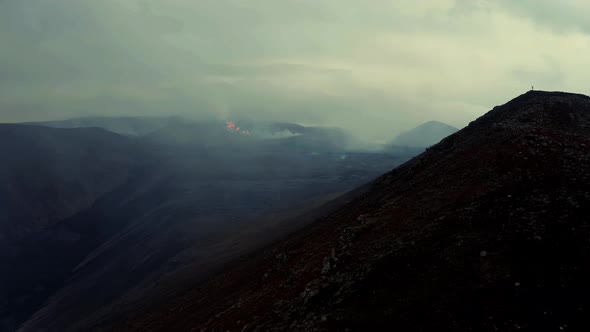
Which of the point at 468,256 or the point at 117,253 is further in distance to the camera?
the point at 117,253

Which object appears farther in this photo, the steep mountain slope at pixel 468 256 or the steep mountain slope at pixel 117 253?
the steep mountain slope at pixel 117 253

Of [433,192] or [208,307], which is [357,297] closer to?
[433,192]

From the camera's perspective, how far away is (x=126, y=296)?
93938 millimetres

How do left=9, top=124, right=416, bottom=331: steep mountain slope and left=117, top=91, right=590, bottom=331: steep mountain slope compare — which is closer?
left=117, top=91, right=590, bottom=331: steep mountain slope

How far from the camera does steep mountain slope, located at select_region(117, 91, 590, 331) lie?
18547 millimetres

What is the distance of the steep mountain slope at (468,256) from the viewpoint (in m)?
18.5

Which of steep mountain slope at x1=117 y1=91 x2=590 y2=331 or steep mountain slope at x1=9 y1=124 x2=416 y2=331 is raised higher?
steep mountain slope at x1=117 y1=91 x2=590 y2=331

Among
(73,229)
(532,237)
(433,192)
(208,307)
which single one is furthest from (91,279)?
(532,237)

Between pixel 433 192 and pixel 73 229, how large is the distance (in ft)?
675

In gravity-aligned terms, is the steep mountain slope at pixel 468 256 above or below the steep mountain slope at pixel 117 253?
above

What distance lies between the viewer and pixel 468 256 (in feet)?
73.1

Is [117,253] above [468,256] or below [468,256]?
below

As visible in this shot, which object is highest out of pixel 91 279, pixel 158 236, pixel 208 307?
pixel 208 307

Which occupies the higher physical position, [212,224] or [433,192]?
[433,192]
